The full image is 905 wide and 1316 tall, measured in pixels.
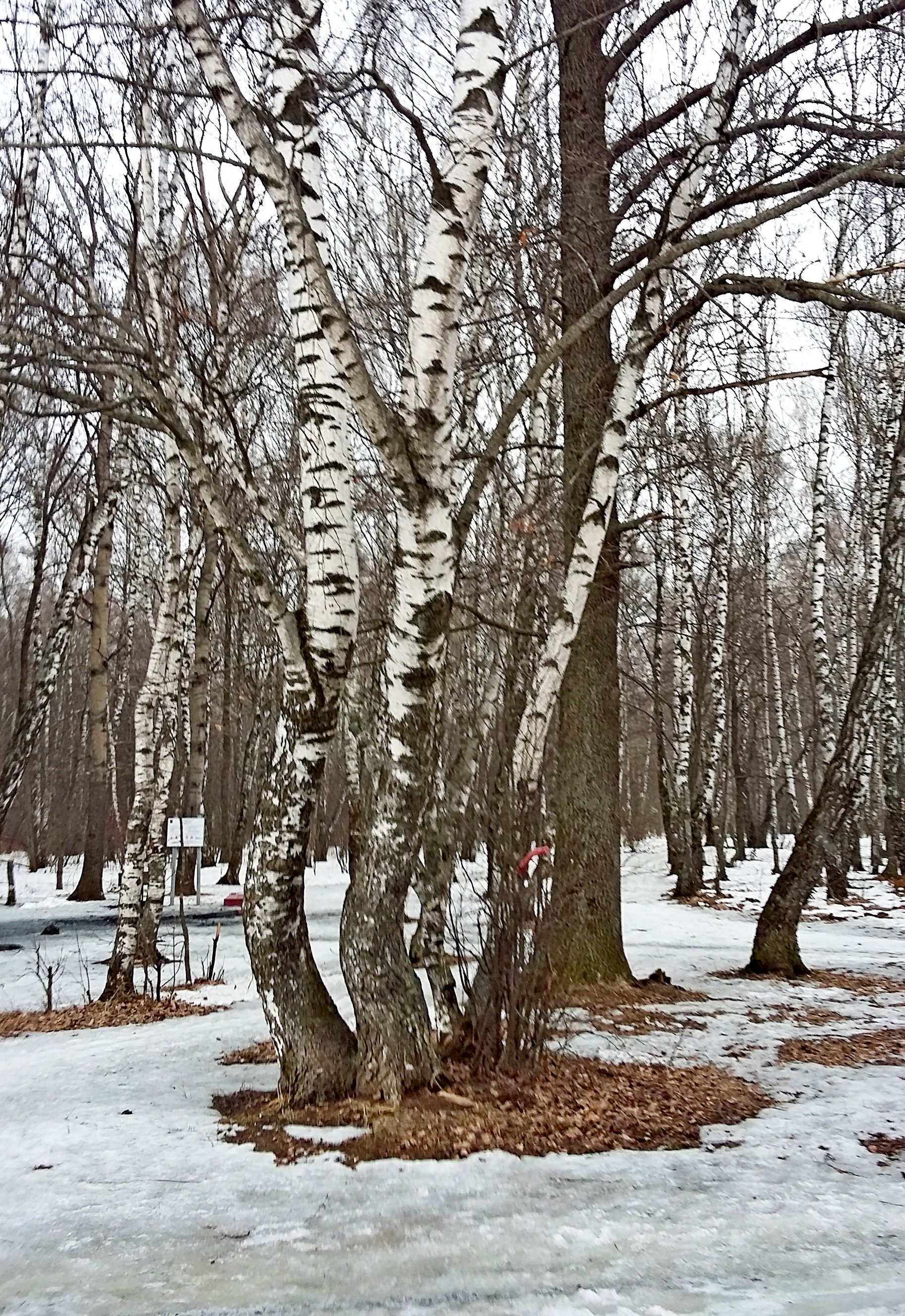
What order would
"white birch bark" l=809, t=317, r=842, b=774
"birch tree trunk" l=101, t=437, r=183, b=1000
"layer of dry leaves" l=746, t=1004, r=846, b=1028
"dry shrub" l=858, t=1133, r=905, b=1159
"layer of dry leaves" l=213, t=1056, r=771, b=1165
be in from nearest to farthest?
1. "dry shrub" l=858, t=1133, r=905, b=1159
2. "layer of dry leaves" l=213, t=1056, r=771, b=1165
3. "layer of dry leaves" l=746, t=1004, r=846, b=1028
4. "birch tree trunk" l=101, t=437, r=183, b=1000
5. "white birch bark" l=809, t=317, r=842, b=774

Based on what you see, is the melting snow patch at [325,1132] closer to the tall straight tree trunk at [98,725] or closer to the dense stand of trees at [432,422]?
the dense stand of trees at [432,422]

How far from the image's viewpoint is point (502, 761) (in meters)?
5.29

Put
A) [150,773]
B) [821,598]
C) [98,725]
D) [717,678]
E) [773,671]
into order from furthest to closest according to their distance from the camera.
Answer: [773,671], [717,678], [98,725], [821,598], [150,773]

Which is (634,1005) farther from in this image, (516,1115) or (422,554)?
(422,554)

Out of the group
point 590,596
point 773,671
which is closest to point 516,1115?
point 590,596

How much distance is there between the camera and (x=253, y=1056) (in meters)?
6.02

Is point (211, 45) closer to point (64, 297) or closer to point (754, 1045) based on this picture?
point (64, 297)

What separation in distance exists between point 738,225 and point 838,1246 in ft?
15.8

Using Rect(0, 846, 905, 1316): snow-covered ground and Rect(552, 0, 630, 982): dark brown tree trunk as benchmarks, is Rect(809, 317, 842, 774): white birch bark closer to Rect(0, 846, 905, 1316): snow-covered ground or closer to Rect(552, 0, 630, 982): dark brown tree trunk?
Rect(552, 0, 630, 982): dark brown tree trunk

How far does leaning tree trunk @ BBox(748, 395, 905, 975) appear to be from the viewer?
28.3ft

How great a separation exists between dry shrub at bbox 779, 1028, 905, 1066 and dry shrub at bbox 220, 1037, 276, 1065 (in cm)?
288

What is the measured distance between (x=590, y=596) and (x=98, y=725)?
456 inches

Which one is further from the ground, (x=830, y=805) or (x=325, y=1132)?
(x=830, y=805)

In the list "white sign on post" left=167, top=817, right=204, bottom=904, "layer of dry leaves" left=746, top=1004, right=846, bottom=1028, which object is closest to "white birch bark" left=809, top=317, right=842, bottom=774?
"layer of dry leaves" left=746, top=1004, right=846, bottom=1028
